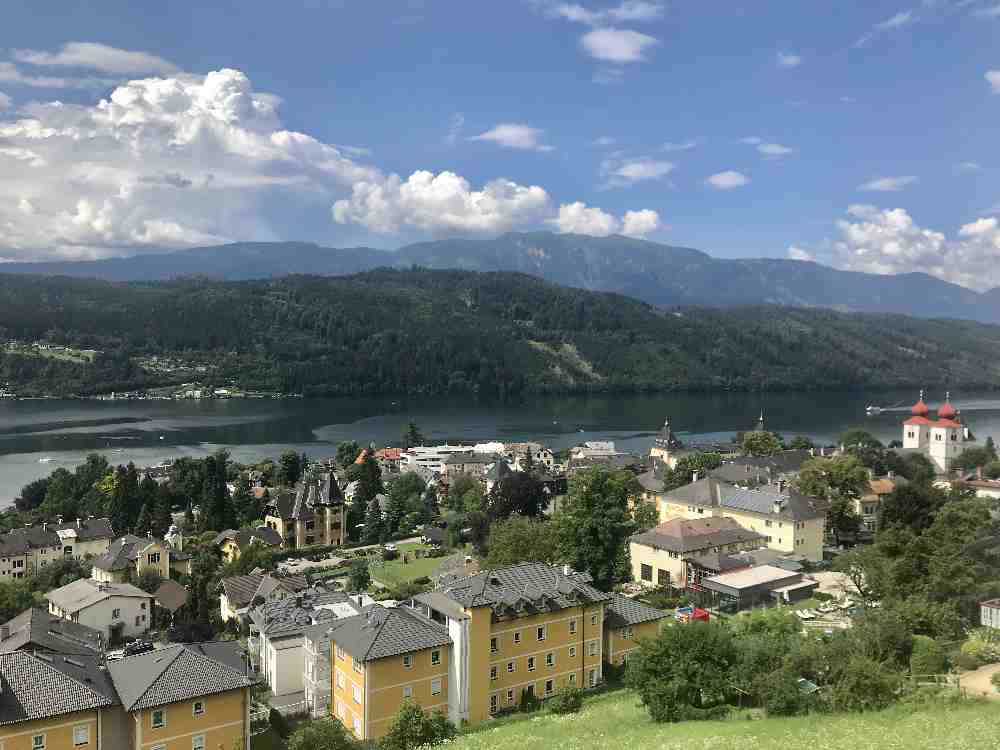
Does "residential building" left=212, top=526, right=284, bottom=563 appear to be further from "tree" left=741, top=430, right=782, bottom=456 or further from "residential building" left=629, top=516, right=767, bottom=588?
"tree" left=741, top=430, right=782, bottom=456

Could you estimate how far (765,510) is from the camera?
34.6 metres

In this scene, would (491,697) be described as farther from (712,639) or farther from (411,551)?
(411,551)

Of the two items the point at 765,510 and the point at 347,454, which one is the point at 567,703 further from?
the point at 347,454

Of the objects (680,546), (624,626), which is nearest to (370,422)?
(680,546)

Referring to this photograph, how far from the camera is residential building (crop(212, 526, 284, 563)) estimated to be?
3966 cm

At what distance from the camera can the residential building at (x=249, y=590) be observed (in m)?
29.1

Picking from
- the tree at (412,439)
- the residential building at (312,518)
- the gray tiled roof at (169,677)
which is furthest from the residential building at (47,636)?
the tree at (412,439)

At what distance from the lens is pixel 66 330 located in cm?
16462

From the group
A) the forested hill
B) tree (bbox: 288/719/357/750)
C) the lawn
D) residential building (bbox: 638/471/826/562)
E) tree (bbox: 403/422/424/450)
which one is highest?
the forested hill

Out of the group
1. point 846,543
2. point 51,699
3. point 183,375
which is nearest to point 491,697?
point 51,699

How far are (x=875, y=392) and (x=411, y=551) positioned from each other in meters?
146

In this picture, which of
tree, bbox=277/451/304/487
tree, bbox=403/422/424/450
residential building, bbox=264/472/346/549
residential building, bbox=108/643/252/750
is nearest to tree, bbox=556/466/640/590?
residential building, bbox=108/643/252/750

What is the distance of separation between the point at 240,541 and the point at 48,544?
9205 millimetres

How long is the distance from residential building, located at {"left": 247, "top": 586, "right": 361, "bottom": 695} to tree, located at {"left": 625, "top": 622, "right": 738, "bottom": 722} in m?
9.80
